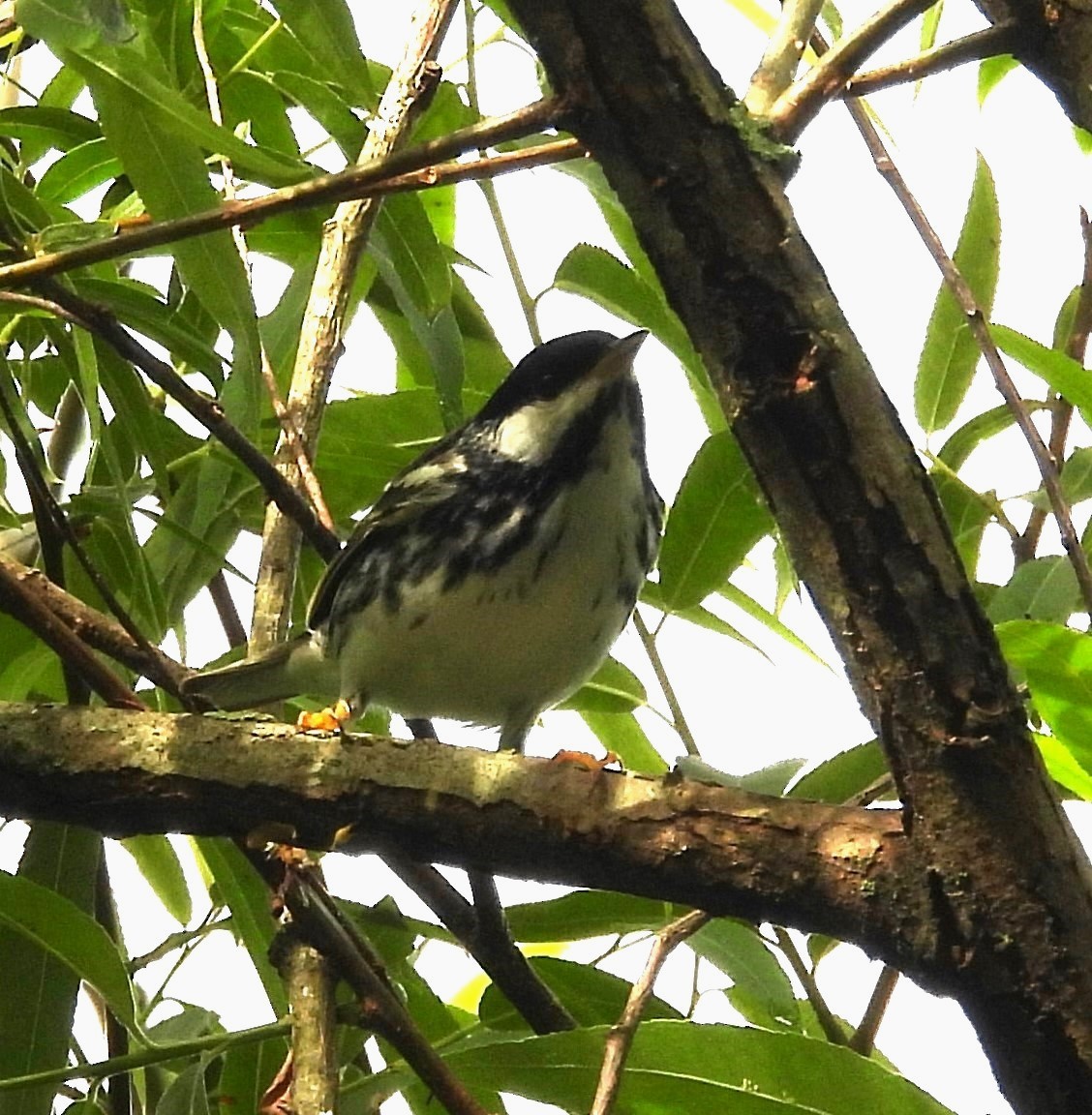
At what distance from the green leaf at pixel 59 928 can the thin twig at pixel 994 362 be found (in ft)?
2.51

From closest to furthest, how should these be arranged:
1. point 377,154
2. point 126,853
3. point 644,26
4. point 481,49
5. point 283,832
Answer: point 644,26 < point 283,832 < point 377,154 < point 481,49 < point 126,853

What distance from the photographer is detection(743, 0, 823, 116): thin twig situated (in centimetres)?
117

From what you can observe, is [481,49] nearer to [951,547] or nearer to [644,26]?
[644,26]

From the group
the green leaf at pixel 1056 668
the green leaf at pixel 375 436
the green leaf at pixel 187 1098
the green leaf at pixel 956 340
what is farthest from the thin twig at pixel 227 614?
the green leaf at pixel 1056 668

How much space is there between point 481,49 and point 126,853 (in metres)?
1.08

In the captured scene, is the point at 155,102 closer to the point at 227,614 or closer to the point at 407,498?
the point at 407,498

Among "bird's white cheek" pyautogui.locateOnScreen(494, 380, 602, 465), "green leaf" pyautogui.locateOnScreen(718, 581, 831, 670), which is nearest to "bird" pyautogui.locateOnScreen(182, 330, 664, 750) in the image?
"bird's white cheek" pyautogui.locateOnScreen(494, 380, 602, 465)

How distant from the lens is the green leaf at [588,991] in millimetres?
1464

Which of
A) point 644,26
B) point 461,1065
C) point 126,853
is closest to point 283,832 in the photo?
point 461,1065

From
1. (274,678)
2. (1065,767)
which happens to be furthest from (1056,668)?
(274,678)

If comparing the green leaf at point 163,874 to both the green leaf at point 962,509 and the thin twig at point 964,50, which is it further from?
the thin twig at point 964,50

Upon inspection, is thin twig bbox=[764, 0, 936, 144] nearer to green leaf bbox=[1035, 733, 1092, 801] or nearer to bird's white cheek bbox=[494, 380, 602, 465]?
green leaf bbox=[1035, 733, 1092, 801]

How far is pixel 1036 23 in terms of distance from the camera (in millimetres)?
956

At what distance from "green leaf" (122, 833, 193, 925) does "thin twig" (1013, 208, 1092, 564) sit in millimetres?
1024
